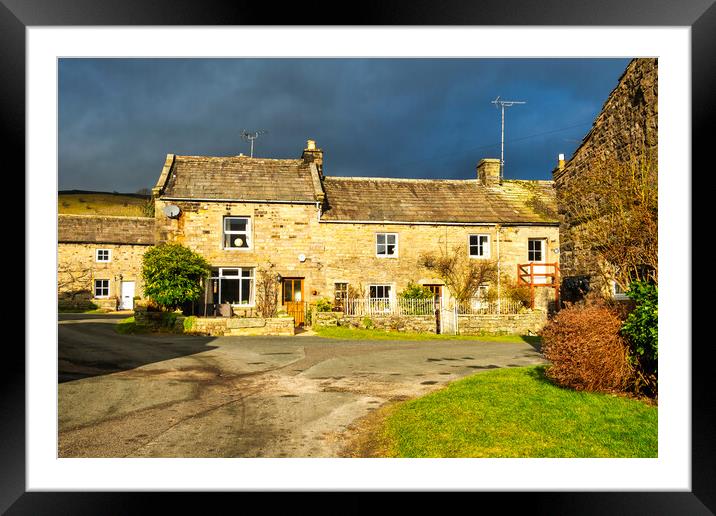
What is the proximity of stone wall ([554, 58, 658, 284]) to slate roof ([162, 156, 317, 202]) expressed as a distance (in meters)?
13.7

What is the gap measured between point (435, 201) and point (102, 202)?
6077 cm

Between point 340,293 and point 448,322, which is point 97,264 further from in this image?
point 448,322

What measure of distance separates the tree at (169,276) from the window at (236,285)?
6.89 ft

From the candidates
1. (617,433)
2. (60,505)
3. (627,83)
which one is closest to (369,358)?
(617,433)

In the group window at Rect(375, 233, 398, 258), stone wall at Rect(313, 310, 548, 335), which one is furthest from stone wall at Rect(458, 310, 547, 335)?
window at Rect(375, 233, 398, 258)

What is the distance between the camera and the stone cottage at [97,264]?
3372 centimetres

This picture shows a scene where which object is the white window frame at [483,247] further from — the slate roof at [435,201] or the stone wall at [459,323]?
the stone wall at [459,323]

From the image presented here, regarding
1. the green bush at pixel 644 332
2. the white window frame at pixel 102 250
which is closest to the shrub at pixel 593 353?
the green bush at pixel 644 332

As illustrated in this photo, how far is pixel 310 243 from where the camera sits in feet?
79.8

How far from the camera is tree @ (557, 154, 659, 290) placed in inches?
348

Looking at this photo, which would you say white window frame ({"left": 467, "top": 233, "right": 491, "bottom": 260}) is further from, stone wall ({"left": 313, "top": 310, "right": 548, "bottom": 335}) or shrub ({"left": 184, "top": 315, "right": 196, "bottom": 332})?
shrub ({"left": 184, "top": 315, "right": 196, "bottom": 332})

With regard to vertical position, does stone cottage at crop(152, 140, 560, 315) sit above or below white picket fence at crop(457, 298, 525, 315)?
above

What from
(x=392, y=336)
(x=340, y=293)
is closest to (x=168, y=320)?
(x=340, y=293)
